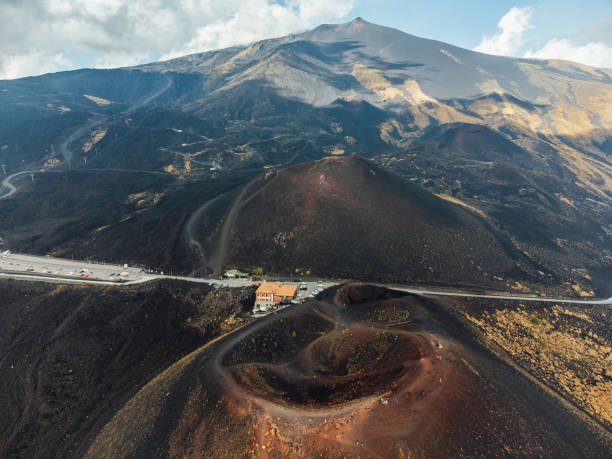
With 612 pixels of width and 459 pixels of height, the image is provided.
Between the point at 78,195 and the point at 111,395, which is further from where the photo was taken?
the point at 78,195

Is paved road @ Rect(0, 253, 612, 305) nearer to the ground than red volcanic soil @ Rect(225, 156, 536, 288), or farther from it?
nearer to the ground

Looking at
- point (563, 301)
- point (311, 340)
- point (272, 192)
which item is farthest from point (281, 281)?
point (563, 301)

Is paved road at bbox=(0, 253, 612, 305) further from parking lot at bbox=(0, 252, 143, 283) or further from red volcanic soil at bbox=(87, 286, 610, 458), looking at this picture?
red volcanic soil at bbox=(87, 286, 610, 458)

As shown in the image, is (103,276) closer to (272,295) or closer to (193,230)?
(193,230)

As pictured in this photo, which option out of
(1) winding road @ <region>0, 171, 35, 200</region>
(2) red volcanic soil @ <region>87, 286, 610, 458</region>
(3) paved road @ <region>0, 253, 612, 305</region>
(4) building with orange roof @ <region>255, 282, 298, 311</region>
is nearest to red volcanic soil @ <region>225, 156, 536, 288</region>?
(3) paved road @ <region>0, 253, 612, 305</region>

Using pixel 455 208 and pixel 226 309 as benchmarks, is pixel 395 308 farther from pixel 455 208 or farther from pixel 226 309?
pixel 455 208

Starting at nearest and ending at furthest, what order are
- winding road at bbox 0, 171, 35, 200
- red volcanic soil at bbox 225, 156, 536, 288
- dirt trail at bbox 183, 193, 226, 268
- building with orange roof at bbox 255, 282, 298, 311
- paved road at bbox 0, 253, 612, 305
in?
building with orange roof at bbox 255, 282, 298, 311
paved road at bbox 0, 253, 612, 305
red volcanic soil at bbox 225, 156, 536, 288
dirt trail at bbox 183, 193, 226, 268
winding road at bbox 0, 171, 35, 200

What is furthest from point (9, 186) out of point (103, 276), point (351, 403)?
point (351, 403)
